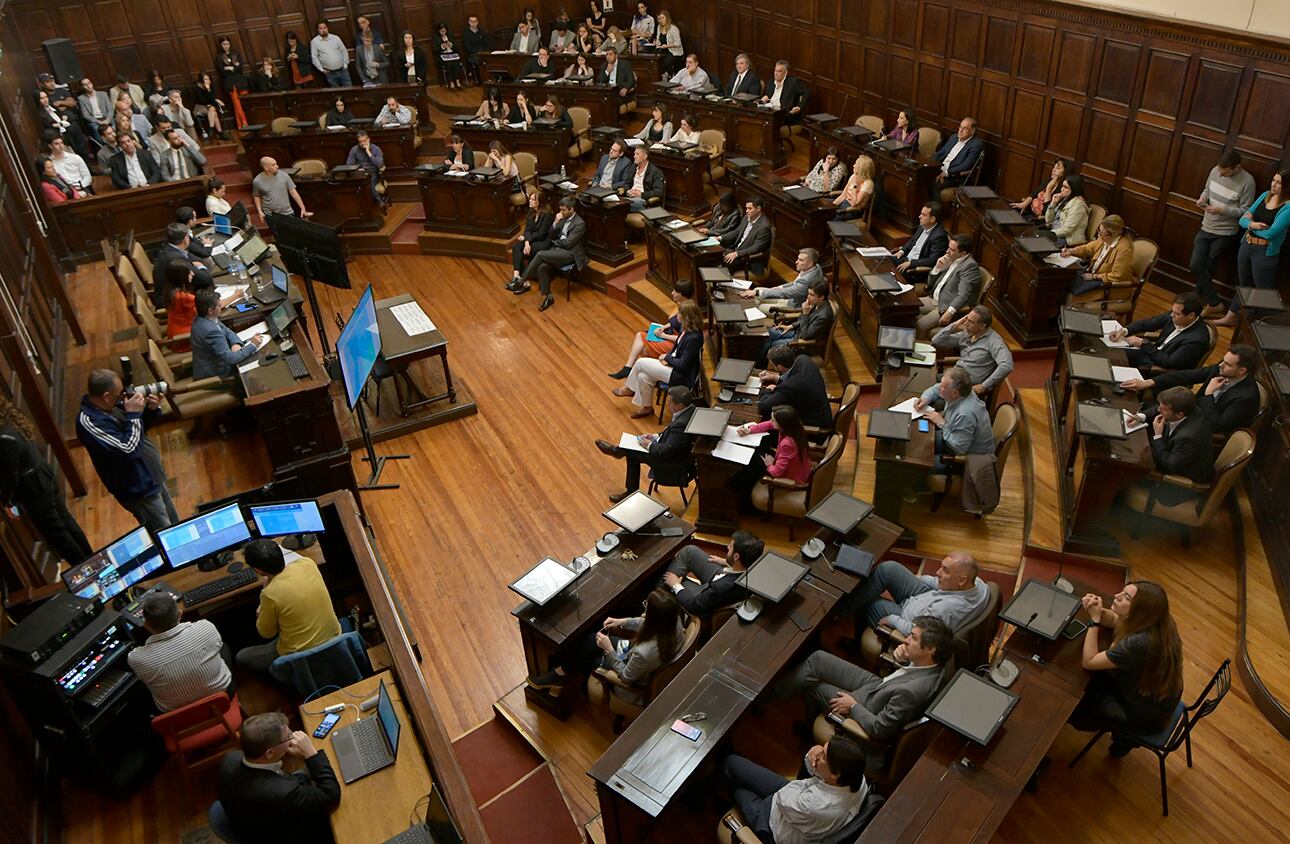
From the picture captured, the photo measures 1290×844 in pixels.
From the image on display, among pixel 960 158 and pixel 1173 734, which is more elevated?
pixel 960 158

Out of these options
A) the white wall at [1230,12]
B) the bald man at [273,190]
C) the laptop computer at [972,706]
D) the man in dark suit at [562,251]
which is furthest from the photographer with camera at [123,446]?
the white wall at [1230,12]

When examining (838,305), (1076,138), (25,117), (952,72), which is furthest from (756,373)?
(25,117)

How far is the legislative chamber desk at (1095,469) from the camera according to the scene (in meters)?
5.24

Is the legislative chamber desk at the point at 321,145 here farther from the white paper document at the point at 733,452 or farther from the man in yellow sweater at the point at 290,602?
the man in yellow sweater at the point at 290,602

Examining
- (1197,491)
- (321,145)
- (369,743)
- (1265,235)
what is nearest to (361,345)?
(369,743)

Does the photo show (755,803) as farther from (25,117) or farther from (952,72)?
(25,117)

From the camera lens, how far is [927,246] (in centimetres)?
818

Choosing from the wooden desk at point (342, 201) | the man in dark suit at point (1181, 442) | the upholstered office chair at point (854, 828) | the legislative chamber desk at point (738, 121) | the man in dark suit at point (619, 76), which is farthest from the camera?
the man in dark suit at point (619, 76)

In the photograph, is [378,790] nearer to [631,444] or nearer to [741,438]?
[741,438]

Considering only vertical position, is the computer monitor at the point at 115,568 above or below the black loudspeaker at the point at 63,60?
below

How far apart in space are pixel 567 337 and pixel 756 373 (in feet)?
9.76

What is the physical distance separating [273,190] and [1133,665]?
34.1 feet

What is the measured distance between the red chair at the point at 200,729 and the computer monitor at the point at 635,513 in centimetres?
226

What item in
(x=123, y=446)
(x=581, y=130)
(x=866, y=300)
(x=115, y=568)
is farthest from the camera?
(x=581, y=130)
